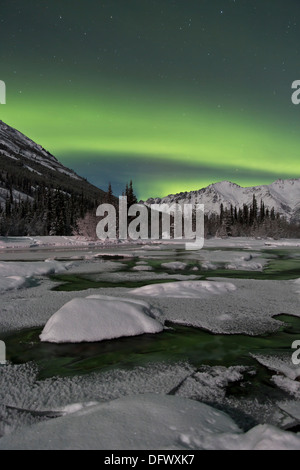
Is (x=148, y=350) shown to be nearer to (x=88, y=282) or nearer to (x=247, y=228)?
(x=88, y=282)

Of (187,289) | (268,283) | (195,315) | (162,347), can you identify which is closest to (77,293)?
(187,289)

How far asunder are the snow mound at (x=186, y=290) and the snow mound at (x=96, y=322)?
241 cm

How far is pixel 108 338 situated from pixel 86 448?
2.86 m

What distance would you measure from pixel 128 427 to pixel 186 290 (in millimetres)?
6097

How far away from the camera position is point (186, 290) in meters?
8.29

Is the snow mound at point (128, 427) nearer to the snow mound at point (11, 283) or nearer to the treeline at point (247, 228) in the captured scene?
the snow mound at point (11, 283)

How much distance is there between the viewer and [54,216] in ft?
236
